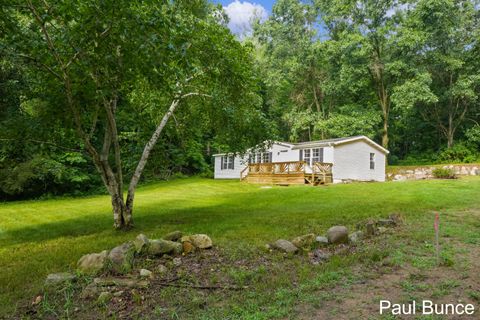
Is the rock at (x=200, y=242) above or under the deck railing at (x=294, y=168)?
under

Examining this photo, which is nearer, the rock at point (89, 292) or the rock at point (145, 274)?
the rock at point (89, 292)

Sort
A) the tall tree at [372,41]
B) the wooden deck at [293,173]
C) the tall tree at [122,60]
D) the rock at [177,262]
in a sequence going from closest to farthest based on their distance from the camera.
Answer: the tall tree at [122,60]
the rock at [177,262]
the wooden deck at [293,173]
the tall tree at [372,41]

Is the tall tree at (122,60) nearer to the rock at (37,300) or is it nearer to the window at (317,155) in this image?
the rock at (37,300)

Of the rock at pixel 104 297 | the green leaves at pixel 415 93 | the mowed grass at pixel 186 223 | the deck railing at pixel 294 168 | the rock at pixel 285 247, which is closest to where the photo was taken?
the rock at pixel 104 297

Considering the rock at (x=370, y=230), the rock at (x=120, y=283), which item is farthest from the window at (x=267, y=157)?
the rock at (x=120, y=283)

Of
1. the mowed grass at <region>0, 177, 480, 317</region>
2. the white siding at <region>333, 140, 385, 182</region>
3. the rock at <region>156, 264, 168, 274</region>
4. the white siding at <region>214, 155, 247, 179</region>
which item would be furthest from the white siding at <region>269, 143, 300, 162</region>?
the rock at <region>156, 264, 168, 274</region>

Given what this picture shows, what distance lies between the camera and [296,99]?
27594 millimetres

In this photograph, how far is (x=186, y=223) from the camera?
23.2 feet

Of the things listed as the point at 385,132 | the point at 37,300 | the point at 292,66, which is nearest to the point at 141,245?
the point at 37,300

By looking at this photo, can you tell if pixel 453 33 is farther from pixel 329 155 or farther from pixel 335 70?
pixel 329 155

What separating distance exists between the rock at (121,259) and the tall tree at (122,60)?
2219 mm

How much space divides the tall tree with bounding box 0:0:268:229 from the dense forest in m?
0.03

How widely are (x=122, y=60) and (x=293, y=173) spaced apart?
1381 centimetres

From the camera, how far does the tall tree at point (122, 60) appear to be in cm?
399
